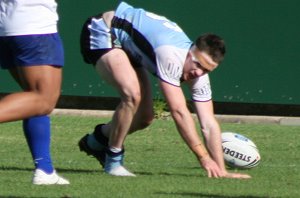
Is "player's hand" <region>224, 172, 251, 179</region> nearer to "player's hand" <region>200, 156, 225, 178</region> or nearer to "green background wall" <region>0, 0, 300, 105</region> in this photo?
"player's hand" <region>200, 156, 225, 178</region>

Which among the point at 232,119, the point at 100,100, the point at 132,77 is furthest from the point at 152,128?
the point at 132,77

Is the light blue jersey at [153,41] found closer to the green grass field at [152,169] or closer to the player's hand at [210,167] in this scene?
the player's hand at [210,167]

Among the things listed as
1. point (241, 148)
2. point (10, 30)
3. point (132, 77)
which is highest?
point (10, 30)

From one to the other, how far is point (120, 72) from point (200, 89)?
2.02ft

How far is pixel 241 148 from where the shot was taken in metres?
9.08

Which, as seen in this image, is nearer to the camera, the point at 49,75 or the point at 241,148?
the point at 49,75

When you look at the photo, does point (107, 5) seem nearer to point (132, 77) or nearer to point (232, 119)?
point (232, 119)

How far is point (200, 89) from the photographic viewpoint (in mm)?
8516

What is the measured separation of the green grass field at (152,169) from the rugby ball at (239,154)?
3.7 inches

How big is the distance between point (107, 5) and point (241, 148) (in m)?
6.85

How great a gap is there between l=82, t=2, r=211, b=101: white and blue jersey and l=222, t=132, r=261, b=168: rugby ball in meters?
0.68

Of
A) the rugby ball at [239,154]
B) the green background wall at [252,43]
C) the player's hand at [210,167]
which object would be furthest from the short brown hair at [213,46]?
the green background wall at [252,43]

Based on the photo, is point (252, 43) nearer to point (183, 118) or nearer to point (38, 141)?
point (183, 118)

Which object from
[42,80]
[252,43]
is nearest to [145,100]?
[42,80]
